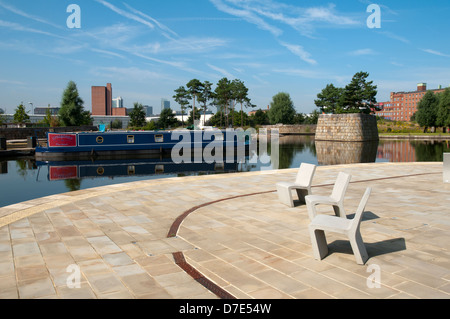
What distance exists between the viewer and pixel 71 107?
5441cm

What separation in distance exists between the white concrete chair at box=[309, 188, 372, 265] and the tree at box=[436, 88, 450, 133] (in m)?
65.1

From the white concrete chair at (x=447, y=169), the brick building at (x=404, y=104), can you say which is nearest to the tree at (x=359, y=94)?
the white concrete chair at (x=447, y=169)

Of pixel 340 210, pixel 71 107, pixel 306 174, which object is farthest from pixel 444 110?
pixel 340 210

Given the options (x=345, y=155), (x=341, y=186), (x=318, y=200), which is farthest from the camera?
(x=345, y=155)

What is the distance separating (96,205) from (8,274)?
3539 mm

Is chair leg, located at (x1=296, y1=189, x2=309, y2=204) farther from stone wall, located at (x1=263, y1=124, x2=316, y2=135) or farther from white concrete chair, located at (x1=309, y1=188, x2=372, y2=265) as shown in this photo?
stone wall, located at (x1=263, y1=124, x2=316, y2=135)

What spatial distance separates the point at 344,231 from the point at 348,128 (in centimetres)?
5103

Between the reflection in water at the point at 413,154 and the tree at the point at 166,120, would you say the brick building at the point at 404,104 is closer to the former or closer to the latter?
the tree at the point at 166,120

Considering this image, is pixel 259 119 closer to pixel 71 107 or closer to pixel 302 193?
pixel 71 107

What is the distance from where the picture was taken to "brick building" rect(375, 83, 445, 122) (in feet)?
458

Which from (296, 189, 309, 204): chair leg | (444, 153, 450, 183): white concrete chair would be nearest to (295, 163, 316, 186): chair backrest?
(296, 189, 309, 204): chair leg

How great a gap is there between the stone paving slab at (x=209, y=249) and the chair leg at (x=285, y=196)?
0.16 metres

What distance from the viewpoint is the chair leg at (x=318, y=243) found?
4168 millimetres
